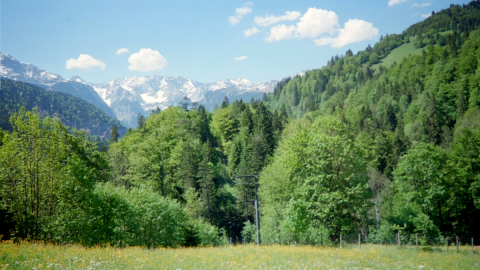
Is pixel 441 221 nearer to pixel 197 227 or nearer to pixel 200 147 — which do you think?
pixel 197 227

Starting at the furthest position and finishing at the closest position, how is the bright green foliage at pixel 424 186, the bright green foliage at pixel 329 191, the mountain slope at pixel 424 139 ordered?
the mountain slope at pixel 424 139, the bright green foliage at pixel 424 186, the bright green foliage at pixel 329 191

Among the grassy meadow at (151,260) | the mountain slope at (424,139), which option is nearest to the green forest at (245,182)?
the mountain slope at (424,139)

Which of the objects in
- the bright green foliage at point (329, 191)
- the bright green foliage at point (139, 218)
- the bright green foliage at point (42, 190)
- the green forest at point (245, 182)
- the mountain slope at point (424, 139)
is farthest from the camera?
the mountain slope at point (424, 139)

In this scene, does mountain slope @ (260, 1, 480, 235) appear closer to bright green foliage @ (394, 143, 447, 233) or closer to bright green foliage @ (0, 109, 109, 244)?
bright green foliage @ (394, 143, 447, 233)

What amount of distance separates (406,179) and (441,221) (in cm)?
741

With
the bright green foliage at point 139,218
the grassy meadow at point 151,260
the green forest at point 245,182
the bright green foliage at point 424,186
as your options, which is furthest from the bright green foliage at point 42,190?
the bright green foliage at point 424,186

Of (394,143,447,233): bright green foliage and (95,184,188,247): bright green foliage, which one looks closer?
(95,184,188,247): bright green foliage

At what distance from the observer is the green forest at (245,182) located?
74.2ft

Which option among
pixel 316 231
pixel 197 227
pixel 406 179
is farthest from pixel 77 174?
pixel 406 179

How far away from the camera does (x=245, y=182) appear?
4662 centimetres

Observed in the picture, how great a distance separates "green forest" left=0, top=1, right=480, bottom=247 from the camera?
22.6 meters

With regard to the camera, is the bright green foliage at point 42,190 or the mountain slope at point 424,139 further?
the mountain slope at point 424,139

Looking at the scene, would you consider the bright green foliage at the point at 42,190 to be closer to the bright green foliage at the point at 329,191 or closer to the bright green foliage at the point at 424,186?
the bright green foliage at the point at 329,191

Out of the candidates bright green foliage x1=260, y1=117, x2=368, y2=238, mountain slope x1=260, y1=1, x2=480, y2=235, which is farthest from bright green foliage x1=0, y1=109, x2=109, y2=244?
mountain slope x1=260, y1=1, x2=480, y2=235
